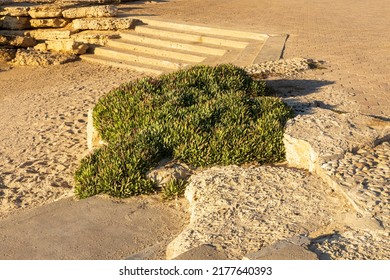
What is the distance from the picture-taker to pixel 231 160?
654 cm

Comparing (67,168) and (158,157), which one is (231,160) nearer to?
(158,157)

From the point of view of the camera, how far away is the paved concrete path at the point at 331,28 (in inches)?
386

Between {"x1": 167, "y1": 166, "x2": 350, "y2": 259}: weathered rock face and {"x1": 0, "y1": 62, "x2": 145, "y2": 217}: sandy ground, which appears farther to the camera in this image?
{"x1": 0, "y1": 62, "x2": 145, "y2": 217}: sandy ground

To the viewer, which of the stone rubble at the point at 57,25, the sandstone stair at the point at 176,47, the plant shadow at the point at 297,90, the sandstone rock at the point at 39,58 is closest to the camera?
the plant shadow at the point at 297,90

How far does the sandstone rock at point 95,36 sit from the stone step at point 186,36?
0.67 meters

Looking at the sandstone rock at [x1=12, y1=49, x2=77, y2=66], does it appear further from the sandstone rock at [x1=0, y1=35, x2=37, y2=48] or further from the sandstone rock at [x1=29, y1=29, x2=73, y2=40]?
the sandstone rock at [x1=29, y1=29, x2=73, y2=40]

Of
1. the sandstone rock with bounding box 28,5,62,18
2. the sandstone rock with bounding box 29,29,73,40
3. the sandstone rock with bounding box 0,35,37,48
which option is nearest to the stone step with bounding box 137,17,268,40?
the sandstone rock with bounding box 29,29,73,40

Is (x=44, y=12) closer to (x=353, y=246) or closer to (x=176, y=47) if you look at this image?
(x=176, y=47)

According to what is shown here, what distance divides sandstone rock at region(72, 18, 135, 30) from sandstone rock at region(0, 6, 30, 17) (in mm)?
1290

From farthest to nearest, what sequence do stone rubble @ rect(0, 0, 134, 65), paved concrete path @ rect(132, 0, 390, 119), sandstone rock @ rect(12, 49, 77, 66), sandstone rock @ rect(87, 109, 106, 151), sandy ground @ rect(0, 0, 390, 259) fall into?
stone rubble @ rect(0, 0, 134, 65), sandstone rock @ rect(12, 49, 77, 66), paved concrete path @ rect(132, 0, 390, 119), sandstone rock @ rect(87, 109, 106, 151), sandy ground @ rect(0, 0, 390, 259)

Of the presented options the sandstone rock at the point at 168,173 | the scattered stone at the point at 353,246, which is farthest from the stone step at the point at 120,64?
the scattered stone at the point at 353,246

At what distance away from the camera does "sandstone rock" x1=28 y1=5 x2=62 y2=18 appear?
16.0 metres

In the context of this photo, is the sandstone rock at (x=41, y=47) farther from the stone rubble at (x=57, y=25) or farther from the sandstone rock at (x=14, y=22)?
the sandstone rock at (x=14, y=22)
